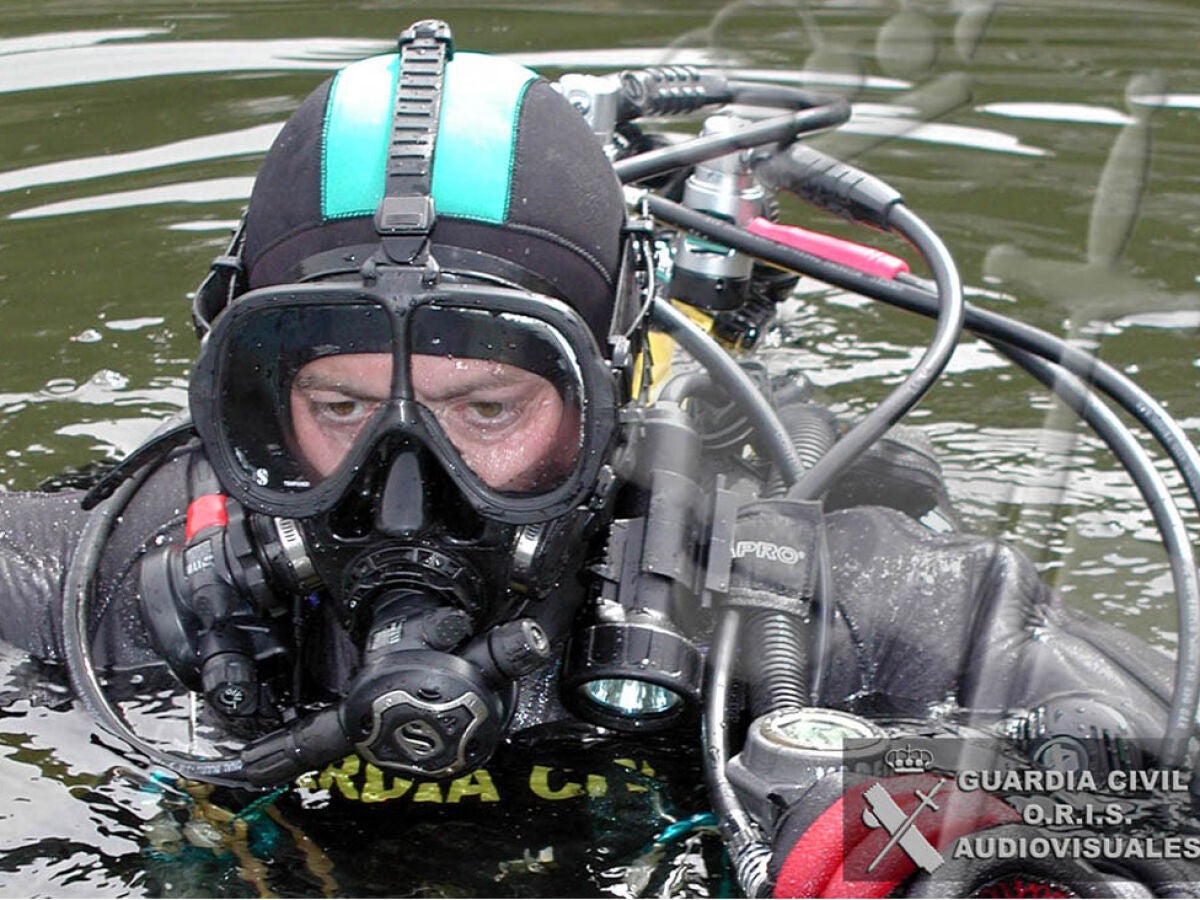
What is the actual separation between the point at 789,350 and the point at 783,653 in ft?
6.00

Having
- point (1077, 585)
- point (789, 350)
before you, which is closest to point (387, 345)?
point (1077, 585)

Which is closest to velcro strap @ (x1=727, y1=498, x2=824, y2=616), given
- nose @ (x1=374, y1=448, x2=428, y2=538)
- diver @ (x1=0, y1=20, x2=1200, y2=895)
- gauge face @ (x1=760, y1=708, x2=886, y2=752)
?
diver @ (x1=0, y1=20, x2=1200, y2=895)

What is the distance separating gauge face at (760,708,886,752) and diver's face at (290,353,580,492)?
0.42m

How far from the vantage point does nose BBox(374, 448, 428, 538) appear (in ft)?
6.47

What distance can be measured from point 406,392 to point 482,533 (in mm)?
192

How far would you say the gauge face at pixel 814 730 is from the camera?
179cm

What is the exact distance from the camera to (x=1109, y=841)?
1.66 metres

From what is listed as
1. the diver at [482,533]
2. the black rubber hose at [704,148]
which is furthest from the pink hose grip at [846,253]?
the diver at [482,533]

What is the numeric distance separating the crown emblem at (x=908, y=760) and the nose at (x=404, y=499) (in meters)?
0.59

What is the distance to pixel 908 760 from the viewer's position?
5.89ft

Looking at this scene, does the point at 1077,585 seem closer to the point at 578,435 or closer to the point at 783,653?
the point at 783,653

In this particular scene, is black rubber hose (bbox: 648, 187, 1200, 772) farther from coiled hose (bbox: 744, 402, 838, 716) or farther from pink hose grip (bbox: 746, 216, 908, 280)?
coiled hose (bbox: 744, 402, 838, 716)
